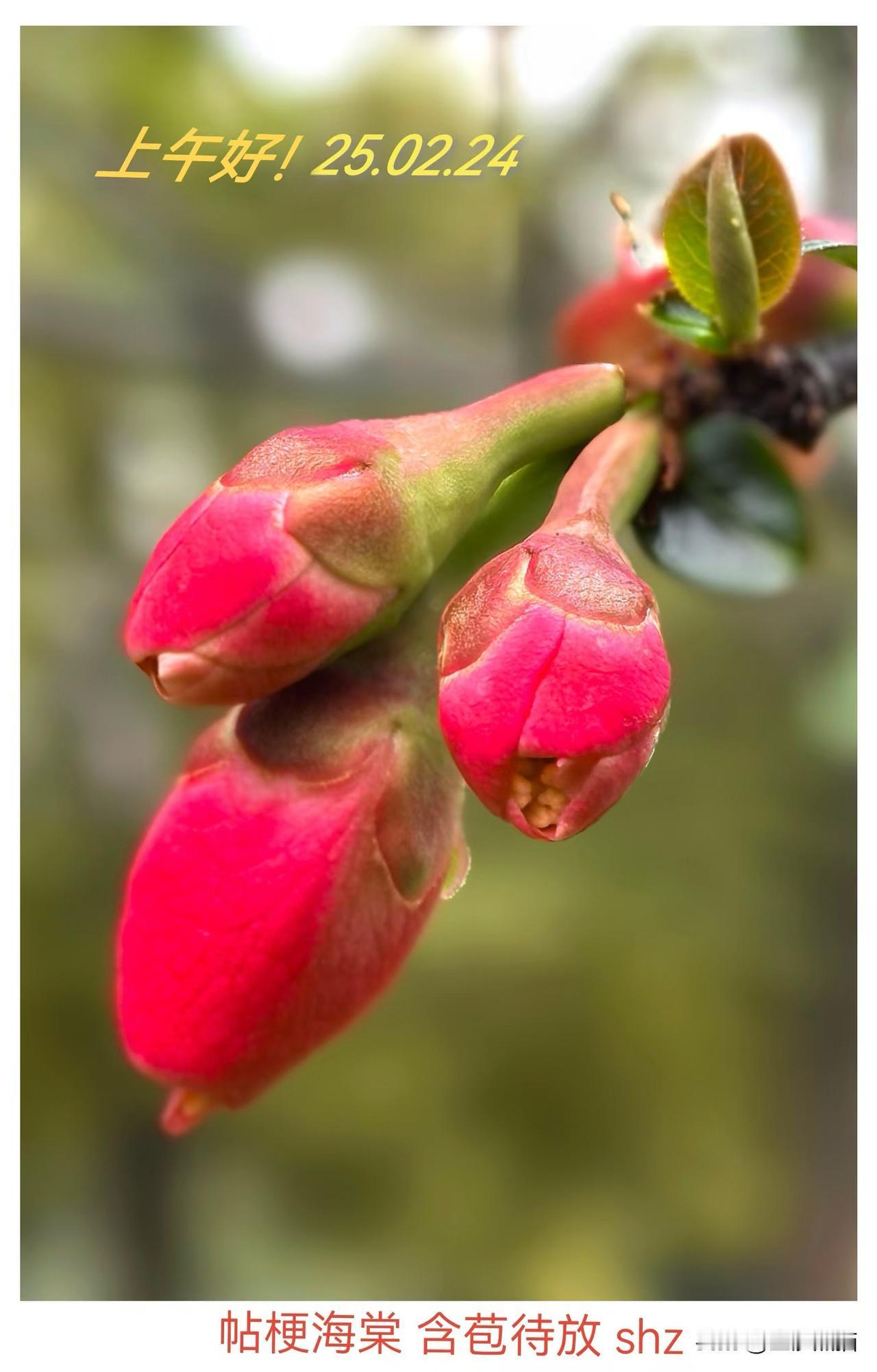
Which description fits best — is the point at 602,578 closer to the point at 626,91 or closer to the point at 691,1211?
the point at 626,91

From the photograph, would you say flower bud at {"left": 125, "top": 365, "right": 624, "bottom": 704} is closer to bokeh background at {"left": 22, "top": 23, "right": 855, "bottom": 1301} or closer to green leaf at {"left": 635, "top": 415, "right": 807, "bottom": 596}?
green leaf at {"left": 635, "top": 415, "right": 807, "bottom": 596}

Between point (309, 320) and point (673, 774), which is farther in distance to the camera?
point (673, 774)

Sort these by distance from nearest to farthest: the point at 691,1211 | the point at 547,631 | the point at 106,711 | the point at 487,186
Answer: the point at 547,631
the point at 106,711
the point at 487,186
the point at 691,1211

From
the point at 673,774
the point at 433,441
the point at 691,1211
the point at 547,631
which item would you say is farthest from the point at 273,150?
the point at 691,1211

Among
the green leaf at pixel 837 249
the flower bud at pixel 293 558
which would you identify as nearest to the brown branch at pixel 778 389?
the green leaf at pixel 837 249

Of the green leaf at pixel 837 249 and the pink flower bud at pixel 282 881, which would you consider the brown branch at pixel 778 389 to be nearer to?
the green leaf at pixel 837 249

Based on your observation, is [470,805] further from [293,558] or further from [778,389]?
[293,558]

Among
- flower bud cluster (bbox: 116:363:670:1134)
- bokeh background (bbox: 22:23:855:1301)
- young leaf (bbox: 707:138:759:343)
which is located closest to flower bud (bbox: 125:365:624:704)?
flower bud cluster (bbox: 116:363:670:1134)
